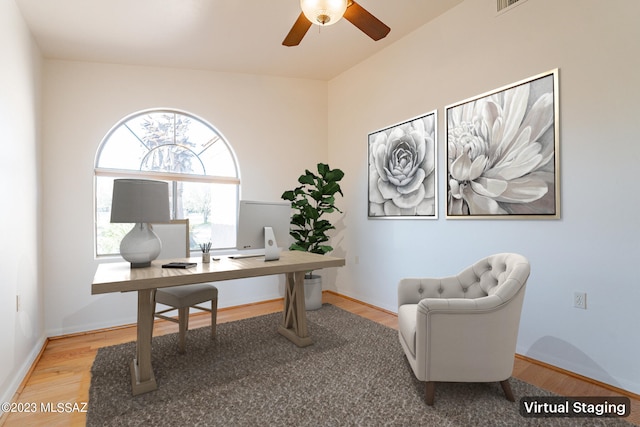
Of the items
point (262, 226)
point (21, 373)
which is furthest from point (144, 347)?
point (262, 226)

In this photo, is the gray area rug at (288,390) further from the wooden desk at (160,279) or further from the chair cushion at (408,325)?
the chair cushion at (408,325)

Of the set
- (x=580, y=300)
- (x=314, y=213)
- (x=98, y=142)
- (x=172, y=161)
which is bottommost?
(x=580, y=300)

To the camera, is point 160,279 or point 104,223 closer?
point 160,279

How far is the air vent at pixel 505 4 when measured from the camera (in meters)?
2.60

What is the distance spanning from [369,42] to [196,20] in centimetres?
178

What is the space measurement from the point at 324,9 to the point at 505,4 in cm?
176

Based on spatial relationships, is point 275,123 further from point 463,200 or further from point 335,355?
point 335,355

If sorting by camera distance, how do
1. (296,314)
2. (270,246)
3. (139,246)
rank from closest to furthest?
(139,246)
(270,246)
(296,314)

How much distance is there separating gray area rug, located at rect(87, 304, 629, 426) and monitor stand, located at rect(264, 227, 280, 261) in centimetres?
77

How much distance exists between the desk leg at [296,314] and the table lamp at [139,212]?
3.78 ft

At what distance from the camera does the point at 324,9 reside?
189cm

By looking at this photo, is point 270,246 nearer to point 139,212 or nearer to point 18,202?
point 139,212

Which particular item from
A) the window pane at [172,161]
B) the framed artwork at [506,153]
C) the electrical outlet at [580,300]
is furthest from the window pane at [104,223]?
the electrical outlet at [580,300]

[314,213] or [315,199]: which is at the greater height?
[315,199]
